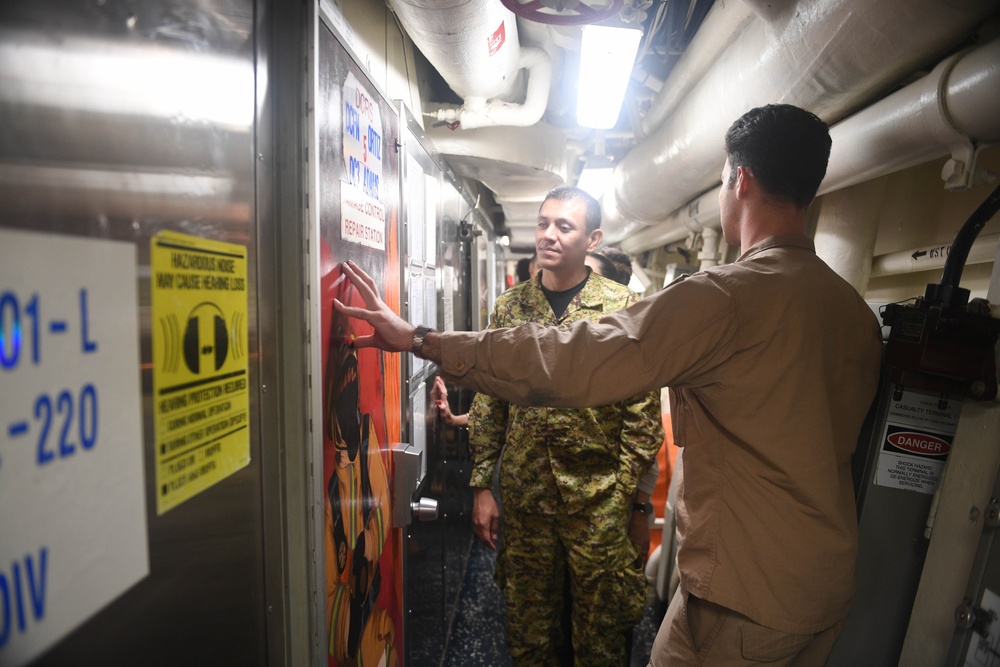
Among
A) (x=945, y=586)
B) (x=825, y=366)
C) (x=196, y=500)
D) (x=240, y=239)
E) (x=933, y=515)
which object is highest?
(x=240, y=239)

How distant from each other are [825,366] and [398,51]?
1.73 meters

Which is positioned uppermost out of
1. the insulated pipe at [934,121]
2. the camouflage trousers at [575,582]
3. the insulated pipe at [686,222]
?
the insulated pipe at [686,222]

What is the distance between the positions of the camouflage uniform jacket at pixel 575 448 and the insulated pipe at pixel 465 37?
0.94 meters

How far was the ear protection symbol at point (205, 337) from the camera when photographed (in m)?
0.74

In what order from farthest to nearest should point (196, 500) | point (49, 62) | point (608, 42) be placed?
point (608, 42) < point (196, 500) < point (49, 62)

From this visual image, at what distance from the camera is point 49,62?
527 millimetres

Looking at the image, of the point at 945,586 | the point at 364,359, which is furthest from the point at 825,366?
the point at 364,359

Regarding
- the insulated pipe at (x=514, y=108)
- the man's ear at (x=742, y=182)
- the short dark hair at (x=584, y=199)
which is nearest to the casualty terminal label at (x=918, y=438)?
the man's ear at (x=742, y=182)

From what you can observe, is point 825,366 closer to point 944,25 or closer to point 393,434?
point 944,25

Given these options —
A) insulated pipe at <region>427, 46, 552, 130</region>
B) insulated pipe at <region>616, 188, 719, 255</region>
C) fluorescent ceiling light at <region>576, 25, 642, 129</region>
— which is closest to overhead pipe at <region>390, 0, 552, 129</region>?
insulated pipe at <region>427, 46, 552, 130</region>

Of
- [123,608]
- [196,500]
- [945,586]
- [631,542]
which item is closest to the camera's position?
[123,608]

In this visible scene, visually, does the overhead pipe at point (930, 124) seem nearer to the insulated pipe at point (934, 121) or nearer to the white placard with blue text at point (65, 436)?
the insulated pipe at point (934, 121)

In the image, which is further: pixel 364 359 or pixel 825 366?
pixel 364 359

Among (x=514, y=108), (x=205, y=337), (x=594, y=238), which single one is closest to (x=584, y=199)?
(x=594, y=238)
